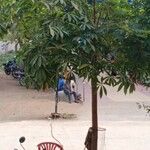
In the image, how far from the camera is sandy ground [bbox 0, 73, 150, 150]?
32.1 ft

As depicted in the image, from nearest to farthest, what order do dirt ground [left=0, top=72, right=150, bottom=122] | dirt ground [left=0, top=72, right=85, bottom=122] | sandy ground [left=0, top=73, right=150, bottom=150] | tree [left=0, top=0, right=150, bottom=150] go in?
tree [left=0, top=0, right=150, bottom=150]
sandy ground [left=0, top=73, right=150, bottom=150]
dirt ground [left=0, top=72, right=150, bottom=122]
dirt ground [left=0, top=72, right=85, bottom=122]

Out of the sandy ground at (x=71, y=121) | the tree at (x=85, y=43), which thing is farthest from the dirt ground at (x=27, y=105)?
the tree at (x=85, y=43)

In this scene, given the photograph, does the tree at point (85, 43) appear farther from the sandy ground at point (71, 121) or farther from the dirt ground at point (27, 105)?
the dirt ground at point (27, 105)

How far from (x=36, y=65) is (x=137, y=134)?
7073 millimetres

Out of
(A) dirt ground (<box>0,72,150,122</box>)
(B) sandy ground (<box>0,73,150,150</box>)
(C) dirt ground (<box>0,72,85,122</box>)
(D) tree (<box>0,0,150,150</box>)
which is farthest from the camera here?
(C) dirt ground (<box>0,72,85,122</box>)

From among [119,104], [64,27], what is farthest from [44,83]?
[119,104]

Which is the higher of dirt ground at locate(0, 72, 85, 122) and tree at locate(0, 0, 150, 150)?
tree at locate(0, 0, 150, 150)

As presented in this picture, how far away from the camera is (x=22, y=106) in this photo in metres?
15.0

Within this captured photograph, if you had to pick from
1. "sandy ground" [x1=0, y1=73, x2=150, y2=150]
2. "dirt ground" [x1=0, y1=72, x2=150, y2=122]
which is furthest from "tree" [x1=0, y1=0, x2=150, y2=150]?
"dirt ground" [x1=0, y1=72, x2=150, y2=122]

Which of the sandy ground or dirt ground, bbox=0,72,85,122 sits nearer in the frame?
the sandy ground

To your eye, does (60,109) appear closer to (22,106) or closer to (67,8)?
(22,106)

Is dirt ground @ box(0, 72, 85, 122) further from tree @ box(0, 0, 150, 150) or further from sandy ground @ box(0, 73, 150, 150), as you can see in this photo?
tree @ box(0, 0, 150, 150)

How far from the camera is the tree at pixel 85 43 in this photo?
4059 millimetres

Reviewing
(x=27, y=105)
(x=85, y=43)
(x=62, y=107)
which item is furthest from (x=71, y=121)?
(x=85, y=43)
